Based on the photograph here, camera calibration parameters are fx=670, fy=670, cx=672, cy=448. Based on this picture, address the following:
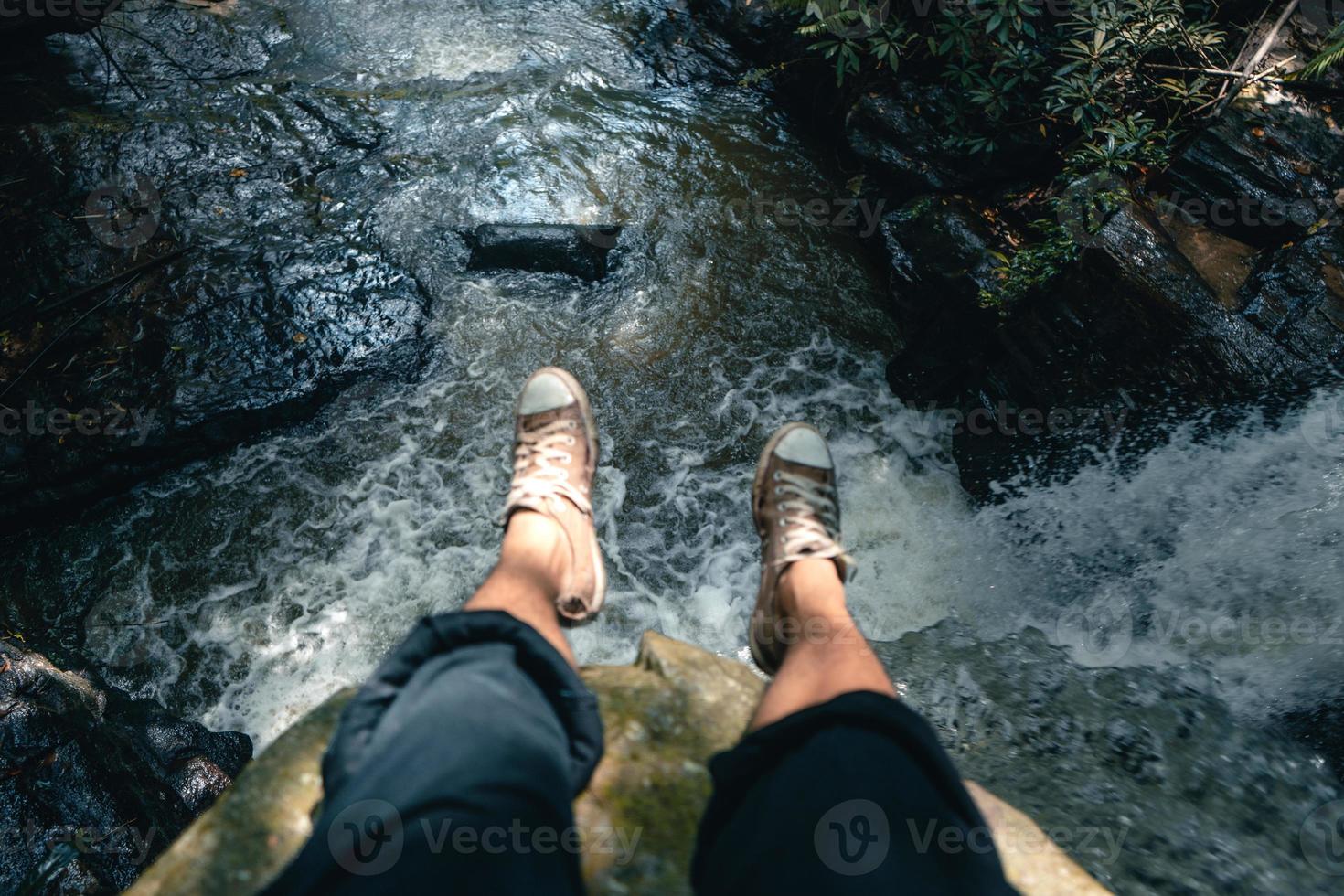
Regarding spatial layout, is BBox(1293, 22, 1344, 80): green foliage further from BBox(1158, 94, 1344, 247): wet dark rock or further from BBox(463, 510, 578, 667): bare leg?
BBox(463, 510, 578, 667): bare leg

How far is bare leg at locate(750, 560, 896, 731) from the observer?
185cm

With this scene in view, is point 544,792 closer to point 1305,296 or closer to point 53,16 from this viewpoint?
point 1305,296

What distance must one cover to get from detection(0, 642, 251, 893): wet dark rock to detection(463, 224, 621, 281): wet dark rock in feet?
9.99

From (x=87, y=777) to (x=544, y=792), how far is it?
2.34 m

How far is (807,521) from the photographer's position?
2762 millimetres

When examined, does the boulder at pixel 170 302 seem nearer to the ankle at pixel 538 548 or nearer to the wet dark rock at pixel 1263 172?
the ankle at pixel 538 548

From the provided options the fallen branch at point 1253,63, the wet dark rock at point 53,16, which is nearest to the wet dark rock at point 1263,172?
the fallen branch at point 1253,63

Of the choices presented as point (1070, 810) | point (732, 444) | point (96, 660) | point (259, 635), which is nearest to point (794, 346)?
point (732, 444)

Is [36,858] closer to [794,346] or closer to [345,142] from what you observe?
[794,346]

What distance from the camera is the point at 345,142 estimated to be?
5016mm

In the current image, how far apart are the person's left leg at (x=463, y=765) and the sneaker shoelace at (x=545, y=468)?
1.89ft

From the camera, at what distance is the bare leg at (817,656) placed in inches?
72.8

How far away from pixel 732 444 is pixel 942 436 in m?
1.31

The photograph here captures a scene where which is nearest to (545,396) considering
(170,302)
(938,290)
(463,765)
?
(463,765)
